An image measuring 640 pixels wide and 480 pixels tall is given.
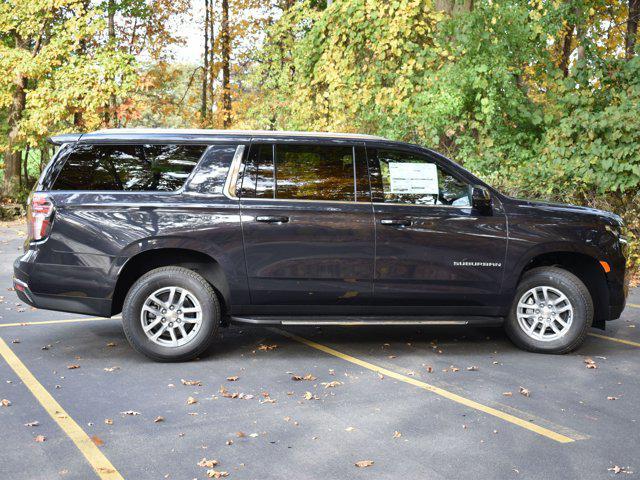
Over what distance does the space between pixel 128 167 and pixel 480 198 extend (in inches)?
127

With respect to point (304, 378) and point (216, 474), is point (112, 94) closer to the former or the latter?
point (304, 378)

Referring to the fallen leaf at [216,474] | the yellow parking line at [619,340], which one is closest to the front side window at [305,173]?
the fallen leaf at [216,474]

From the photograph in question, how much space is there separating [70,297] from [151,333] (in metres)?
0.78

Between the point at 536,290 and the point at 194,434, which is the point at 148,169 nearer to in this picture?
the point at 194,434

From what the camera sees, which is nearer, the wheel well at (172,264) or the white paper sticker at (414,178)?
the wheel well at (172,264)

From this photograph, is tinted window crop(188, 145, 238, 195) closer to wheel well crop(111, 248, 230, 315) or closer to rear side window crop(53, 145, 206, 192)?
rear side window crop(53, 145, 206, 192)

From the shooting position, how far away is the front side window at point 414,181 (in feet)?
22.8

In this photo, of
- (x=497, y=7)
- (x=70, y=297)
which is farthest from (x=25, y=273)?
(x=497, y=7)

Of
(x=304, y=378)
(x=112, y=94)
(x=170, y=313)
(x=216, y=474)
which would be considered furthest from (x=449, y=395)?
(x=112, y=94)

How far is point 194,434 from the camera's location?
486cm

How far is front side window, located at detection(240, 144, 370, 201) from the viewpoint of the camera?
6.80 m

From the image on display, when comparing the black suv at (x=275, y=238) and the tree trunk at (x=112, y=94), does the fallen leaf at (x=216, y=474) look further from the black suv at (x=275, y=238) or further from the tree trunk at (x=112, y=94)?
the tree trunk at (x=112, y=94)

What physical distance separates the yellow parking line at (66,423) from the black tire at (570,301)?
4.13 meters

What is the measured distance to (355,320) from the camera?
22.3ft
